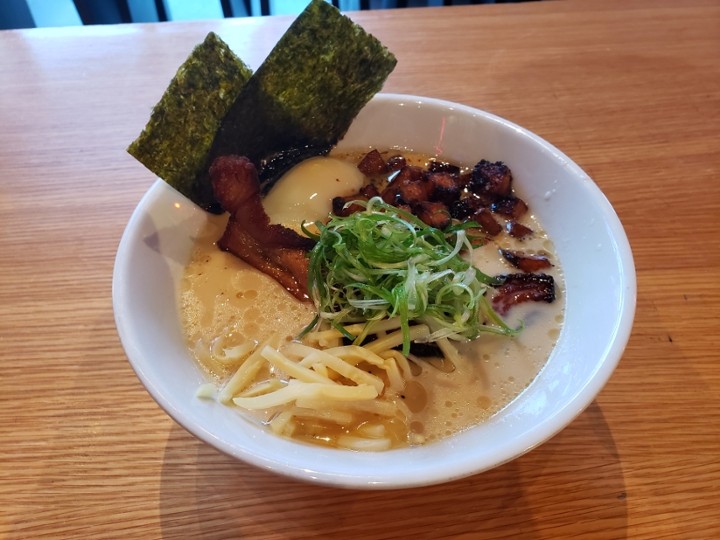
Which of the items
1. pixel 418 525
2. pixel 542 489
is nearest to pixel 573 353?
pixel 542 489

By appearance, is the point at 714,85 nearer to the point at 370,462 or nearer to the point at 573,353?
the point at 573,353

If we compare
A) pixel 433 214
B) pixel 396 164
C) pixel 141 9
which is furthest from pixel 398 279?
pixel 141 9

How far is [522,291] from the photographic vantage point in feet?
4.02

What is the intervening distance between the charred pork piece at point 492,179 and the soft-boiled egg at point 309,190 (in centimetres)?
29

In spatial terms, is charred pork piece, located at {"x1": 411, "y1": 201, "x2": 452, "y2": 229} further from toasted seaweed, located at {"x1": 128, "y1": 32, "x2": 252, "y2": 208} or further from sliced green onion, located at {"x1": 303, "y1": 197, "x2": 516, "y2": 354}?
toasted seaweed, located at {"x1": 128, "y1": 32, "x2": 252, "y2": 208}

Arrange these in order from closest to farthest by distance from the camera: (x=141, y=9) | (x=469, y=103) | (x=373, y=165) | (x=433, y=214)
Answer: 1. (x=433, y=214)
2. (x=373, y=165)
3. (x=469, y=103)
4. (x=141, y=9)

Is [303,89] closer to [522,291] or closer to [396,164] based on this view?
[396,164]

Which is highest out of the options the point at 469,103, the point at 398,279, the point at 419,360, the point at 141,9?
the point at 398,279

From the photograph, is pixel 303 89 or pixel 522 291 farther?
pixel 303 89

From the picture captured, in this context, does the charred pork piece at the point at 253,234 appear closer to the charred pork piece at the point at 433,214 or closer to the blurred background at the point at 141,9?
the charred pork piece at the point at 433,214

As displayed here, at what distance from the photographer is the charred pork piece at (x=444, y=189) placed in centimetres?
142

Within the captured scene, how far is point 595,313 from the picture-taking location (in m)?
1.10

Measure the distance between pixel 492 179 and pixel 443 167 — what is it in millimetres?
163

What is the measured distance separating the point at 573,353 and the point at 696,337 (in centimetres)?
48
